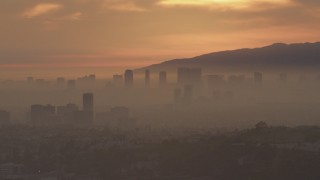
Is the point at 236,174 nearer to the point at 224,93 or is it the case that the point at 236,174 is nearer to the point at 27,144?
the point at 27,144

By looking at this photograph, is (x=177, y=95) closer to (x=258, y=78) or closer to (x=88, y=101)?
(x=258, y=78)

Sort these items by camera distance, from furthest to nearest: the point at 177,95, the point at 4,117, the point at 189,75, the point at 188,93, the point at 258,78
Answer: the point at 177,95 < the point at 188,93 < the point at 189,75 < the point at 258,78 < the point at 4,117

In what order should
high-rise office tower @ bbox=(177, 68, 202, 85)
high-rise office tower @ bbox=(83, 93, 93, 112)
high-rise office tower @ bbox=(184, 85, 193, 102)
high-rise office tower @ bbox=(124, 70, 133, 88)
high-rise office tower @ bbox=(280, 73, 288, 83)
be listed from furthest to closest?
1. high-rise office tower @ bbox=(124, 70, 133, 88)
2. high-rise office tower @ bbox=(184, 85, 193, 102)
3. high-rise office tower @ bbox=(177, 68, 202, 85)
4. high-rise office tower @ bbox=(83, 93, 93, 112)
5. high-rise office tower @ bbox=(280, 73, 288, 83)

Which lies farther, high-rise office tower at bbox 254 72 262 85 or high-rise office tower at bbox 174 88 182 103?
high-rise office tower at bbox 174 88 182 103

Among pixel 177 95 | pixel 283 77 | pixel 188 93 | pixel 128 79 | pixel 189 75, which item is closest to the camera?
pixel 283 77

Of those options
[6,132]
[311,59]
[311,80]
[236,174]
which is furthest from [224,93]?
[236,174]

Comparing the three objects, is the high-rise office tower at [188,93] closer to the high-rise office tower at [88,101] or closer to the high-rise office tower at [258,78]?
the high-rise office tower at [258,78]

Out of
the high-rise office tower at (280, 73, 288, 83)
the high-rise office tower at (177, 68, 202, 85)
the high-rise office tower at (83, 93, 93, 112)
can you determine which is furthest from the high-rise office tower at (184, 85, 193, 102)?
the high-rise office tower at (83, 93, 93, 112)

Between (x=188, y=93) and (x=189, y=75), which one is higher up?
(x=189, y=75)

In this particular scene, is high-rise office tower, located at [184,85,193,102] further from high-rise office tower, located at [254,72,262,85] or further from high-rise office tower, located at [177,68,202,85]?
high-rise office tower, located at [254,72,262,85]

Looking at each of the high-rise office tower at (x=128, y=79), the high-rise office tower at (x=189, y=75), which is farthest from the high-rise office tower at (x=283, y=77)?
the high-rise office tower at (x=128, y=79)

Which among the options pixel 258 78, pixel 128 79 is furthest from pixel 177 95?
pixel 258 78
